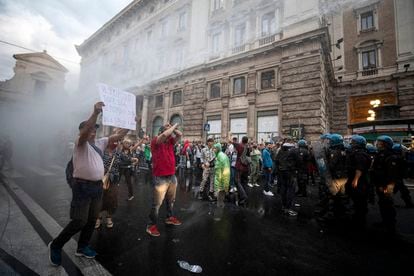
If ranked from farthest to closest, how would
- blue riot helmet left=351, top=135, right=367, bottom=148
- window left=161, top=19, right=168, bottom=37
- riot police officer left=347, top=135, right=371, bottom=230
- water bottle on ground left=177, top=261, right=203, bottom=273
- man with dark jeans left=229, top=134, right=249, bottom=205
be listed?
window left=161, top=19, right=168, bottom=37, man with dark jeans left=229, top=134, right=249, bottom=205, blue riot helmet left=351, top=135, right=367, bottom=148, riot police officer left=347, top=135, right=371, bottom=230, water bottle on ground left=177, top=261, right=203, bottom=273

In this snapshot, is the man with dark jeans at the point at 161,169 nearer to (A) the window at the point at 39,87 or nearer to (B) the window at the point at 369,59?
(B) the window at the point at 369,59

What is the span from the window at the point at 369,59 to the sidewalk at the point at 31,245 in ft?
79.1

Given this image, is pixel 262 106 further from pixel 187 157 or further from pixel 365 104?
pixel 365 104

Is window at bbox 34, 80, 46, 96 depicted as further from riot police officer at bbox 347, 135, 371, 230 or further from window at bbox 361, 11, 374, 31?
window at bbox 361, 11, 374, 31

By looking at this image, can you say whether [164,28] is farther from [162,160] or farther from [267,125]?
[162,160]

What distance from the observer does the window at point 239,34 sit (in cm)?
1321

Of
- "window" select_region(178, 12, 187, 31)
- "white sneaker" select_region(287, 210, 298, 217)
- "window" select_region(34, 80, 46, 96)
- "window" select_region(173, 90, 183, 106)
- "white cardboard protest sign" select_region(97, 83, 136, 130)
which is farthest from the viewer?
"window" select_region(34, 80, 46, 96)

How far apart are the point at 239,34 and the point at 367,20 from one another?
1391 cm

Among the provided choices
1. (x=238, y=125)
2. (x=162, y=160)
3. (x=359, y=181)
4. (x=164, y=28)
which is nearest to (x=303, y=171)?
(x=359, y=181)

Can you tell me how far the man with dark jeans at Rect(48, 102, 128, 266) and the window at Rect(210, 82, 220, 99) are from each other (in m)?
15.3

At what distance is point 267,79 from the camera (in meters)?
14.8

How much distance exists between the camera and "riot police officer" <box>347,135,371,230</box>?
13.4ft

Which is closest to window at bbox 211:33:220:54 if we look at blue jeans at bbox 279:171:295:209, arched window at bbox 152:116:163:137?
arched window at bbox 152:116:163:137

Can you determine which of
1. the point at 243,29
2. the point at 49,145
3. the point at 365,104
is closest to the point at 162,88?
the point at 243,29
